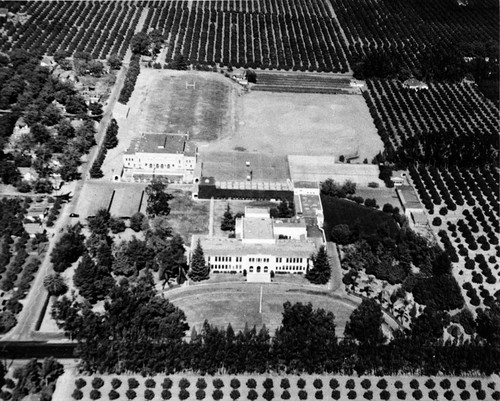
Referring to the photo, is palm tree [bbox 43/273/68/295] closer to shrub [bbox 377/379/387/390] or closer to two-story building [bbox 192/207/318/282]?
two-story building [bbox 192/207/318/282]

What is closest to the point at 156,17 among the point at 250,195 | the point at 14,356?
the point at 250,195

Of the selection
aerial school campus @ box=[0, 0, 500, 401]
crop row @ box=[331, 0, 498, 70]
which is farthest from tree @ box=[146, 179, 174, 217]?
crop row @ box=[331, 0, 498, 70]

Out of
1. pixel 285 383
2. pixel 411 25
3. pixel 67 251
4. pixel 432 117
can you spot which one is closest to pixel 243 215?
pixel 67 251

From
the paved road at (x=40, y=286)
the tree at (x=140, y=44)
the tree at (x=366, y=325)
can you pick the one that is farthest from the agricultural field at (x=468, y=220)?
the tree at (x=140, y=44)

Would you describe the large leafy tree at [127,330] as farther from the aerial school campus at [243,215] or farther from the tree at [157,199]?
the tree at [157,199]

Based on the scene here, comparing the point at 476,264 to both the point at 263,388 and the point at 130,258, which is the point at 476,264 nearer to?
the point at 263,388

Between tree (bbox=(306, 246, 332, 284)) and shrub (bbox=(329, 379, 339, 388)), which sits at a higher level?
tree (bbox=(306, 246, 332, 284))

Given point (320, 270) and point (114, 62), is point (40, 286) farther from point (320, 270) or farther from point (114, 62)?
point (114, 62)
